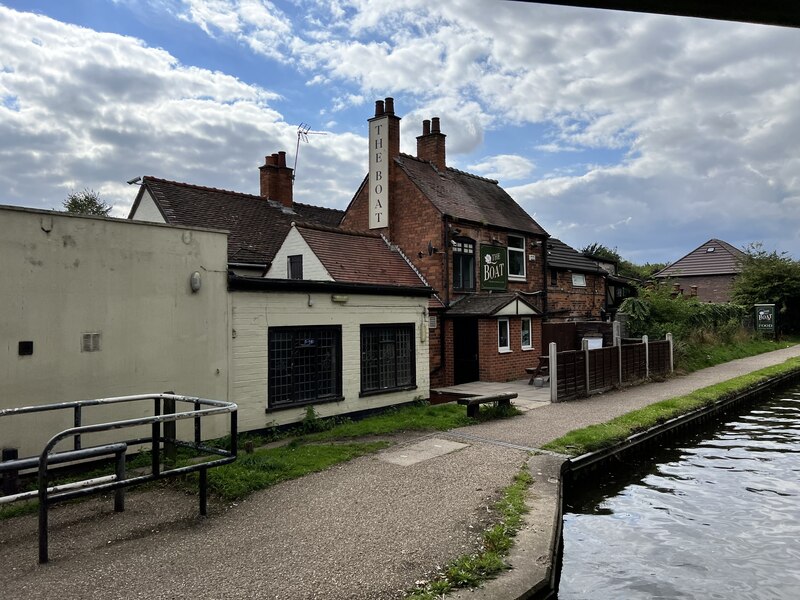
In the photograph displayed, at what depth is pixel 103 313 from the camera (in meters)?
8.27

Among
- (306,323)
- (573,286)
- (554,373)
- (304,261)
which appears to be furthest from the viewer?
(573,286)

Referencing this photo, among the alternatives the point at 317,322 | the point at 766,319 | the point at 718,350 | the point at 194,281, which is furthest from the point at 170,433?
the point at 766,319

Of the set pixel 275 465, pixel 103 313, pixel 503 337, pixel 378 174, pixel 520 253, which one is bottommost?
pixel 275 465

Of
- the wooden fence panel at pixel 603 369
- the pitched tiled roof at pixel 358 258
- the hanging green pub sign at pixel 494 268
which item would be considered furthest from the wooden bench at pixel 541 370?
the pitched tiled roof at pixel 358 258

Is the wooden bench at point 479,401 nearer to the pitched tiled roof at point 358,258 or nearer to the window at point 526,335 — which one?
the pitched tiled roof at point 358,258

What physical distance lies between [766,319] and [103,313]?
1403 inches

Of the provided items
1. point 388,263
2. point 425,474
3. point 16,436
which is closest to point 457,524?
point 425,474

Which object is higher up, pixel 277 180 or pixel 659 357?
pixel 277 180

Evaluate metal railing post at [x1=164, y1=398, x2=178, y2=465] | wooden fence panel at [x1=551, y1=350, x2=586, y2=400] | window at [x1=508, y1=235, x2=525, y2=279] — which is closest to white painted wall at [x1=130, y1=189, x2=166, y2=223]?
metal railing post at [x1=164, y1=398, x2=178, y2=465]

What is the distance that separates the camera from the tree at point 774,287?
33.8m

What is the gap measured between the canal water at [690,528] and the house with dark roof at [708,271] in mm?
37736

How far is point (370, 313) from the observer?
12359 millimetres

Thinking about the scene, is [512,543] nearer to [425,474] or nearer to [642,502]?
[425,474]

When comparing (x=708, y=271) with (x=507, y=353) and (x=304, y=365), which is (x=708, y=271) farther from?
(x=304, y=365)
